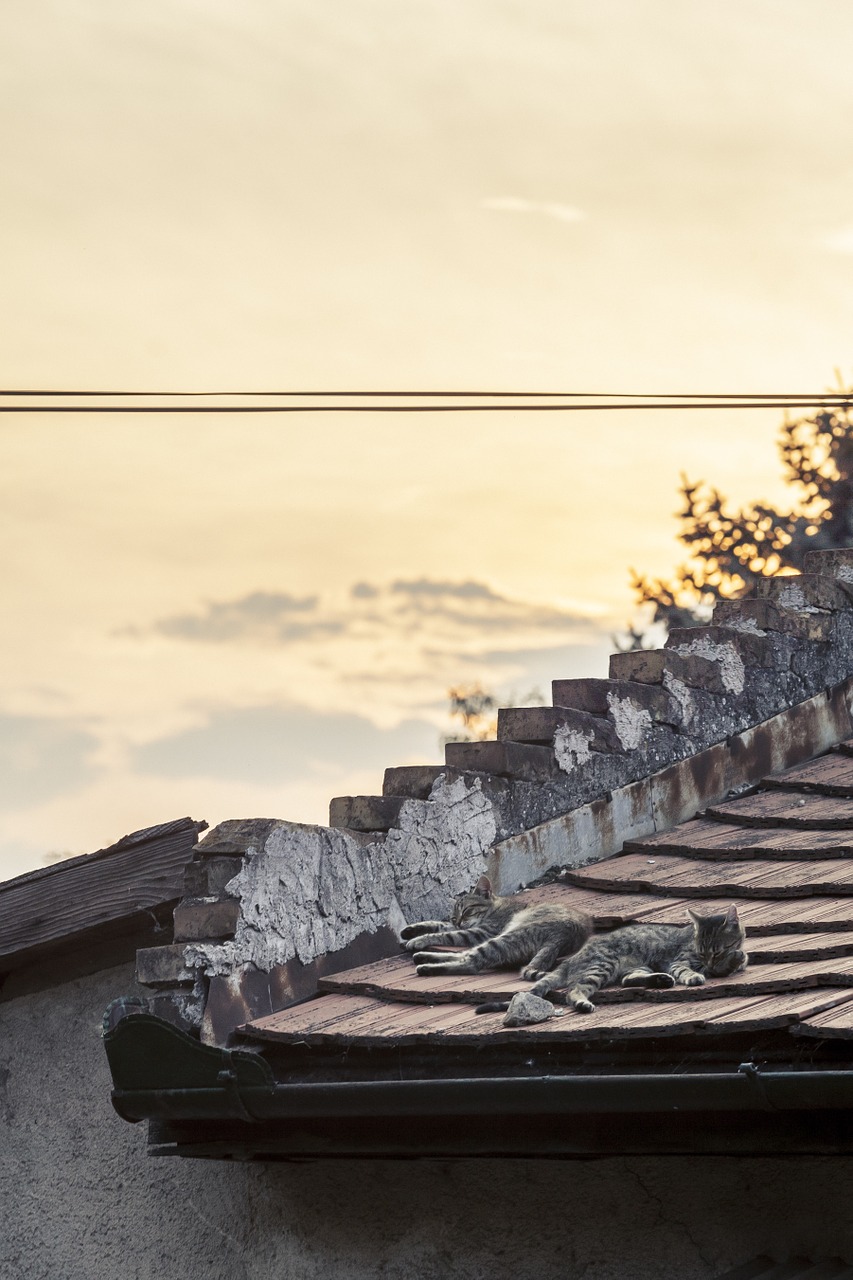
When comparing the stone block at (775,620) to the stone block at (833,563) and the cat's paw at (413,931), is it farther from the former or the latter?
the cat's paw at (413,931)

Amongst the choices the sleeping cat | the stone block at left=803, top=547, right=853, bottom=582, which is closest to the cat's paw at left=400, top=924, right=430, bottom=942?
the sleeping cat

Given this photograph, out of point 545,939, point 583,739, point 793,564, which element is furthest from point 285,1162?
point 793,564

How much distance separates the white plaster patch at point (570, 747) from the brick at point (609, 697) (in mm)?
196

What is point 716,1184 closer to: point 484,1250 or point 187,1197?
point 484,1250

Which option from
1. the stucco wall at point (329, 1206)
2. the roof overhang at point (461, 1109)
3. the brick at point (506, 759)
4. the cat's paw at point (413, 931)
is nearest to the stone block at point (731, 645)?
the brick at point (506, 759)

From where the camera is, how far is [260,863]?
4125 mm

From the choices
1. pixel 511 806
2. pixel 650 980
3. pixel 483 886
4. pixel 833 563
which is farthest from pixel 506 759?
pixel 833 563

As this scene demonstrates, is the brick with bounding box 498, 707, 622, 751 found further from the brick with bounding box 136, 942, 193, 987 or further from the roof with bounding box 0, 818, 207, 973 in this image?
the brick with bounding box 136, 942, 193, 987

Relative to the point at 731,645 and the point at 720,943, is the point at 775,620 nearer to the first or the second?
the point at 731,645

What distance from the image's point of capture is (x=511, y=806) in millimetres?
4848

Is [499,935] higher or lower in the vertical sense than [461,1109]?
higher

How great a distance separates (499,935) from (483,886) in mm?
512

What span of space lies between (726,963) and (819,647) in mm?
2882

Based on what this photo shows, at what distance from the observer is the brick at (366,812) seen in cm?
455
